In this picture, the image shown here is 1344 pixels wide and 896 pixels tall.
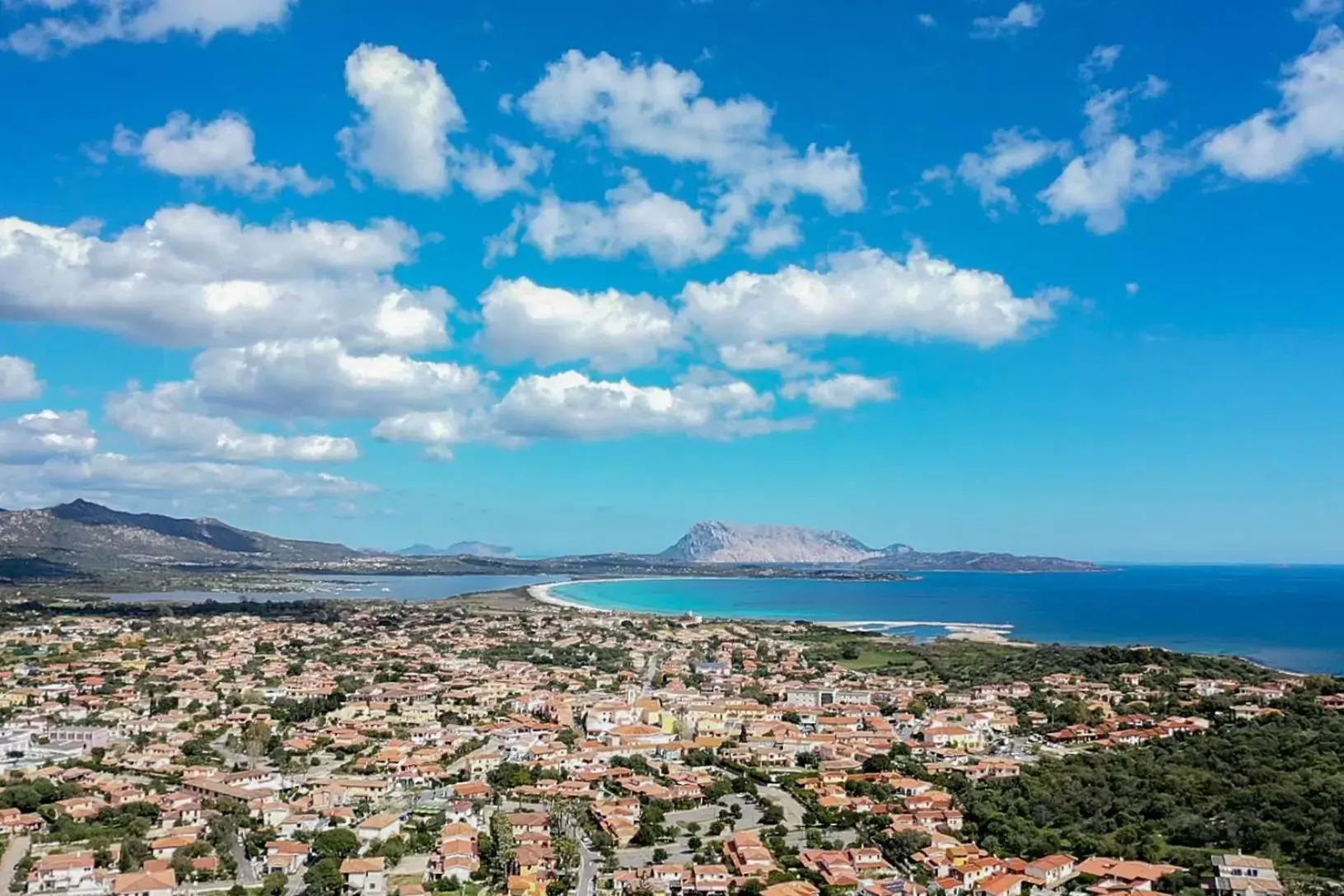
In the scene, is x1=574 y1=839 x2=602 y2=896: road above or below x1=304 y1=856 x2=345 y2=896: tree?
below

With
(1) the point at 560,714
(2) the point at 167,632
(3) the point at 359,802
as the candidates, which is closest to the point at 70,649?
(2) the point at 167,632

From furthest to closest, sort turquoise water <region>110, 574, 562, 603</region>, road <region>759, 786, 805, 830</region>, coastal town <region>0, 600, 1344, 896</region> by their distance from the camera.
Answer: turquoise water <region>110, 574, 562, 603</region>
road <region>759, 786, 805, 830</region>
coastal town <region>0, 600, 1344, 896</region>

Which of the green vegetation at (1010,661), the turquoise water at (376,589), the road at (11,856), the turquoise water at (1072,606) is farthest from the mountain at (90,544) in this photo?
the road at (11,856)

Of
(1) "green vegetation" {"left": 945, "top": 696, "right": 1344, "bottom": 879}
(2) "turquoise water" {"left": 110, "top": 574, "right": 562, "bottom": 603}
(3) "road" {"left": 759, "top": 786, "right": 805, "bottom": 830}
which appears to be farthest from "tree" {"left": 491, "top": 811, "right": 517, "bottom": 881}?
(2) "turquoise water" {"left": 110, "top": 574, "right": 562, "bottom": 603}

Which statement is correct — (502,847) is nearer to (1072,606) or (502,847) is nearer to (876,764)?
(876,764)

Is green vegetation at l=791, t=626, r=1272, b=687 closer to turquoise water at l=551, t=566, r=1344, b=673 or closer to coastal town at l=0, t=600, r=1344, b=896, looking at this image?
coastal town at l=0, t=600, r=1344, b=896

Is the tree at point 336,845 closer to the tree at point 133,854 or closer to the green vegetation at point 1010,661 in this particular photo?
the tree at point 133,854

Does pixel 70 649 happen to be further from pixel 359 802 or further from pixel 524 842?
pixel 524 842

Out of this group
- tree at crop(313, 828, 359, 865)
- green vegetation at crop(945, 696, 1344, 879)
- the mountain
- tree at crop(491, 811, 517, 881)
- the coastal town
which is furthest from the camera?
the mountain
